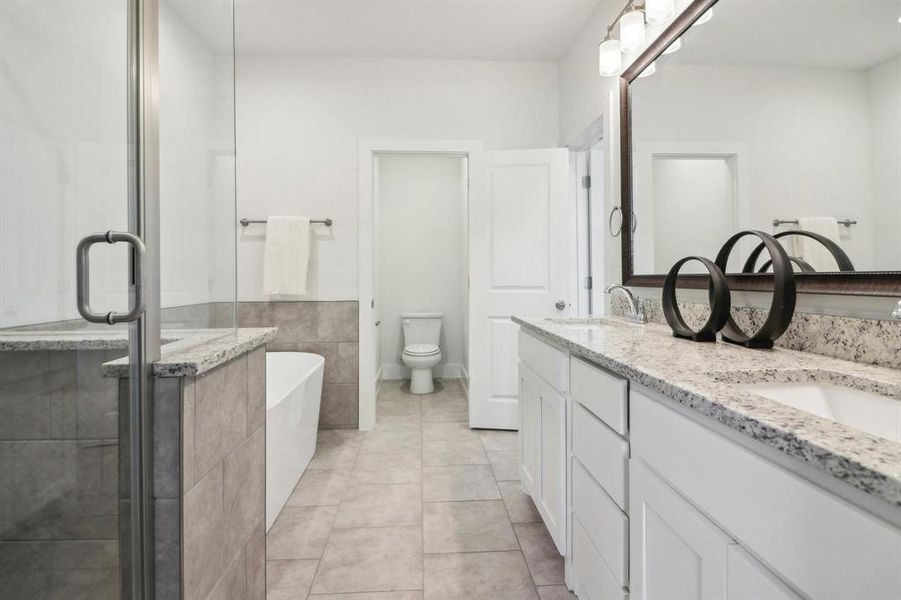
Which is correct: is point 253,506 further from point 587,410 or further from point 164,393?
point 587,410

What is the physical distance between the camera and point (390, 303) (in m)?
4.64

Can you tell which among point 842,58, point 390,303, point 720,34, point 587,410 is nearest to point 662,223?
point 720,34

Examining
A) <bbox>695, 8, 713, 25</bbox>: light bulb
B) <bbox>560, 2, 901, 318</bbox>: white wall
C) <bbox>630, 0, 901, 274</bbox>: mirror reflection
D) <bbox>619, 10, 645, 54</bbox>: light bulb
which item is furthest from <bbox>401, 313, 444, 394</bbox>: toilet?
<bbox>695, 8, 713, 25</bbox>: light bulb

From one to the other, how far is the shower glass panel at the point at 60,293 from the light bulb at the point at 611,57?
75.7 inches

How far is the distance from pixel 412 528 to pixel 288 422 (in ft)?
2.61

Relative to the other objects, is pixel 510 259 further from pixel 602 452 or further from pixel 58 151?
pixel 58 151

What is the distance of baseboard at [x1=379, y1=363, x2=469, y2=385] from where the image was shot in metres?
4.55

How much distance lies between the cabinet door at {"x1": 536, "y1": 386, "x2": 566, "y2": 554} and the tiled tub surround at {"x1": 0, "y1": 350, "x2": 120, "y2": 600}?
1192 millimetres

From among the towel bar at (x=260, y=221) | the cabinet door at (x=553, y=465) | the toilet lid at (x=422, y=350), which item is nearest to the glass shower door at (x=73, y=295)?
the cabinet door at (x=553, y=465)

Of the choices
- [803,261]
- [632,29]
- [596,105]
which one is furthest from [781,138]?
[596,105]

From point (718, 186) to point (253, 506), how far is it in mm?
1851

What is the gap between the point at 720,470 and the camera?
0.65 m

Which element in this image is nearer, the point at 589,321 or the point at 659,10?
the point at 659,10

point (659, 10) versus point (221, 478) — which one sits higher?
point (659, 10)
